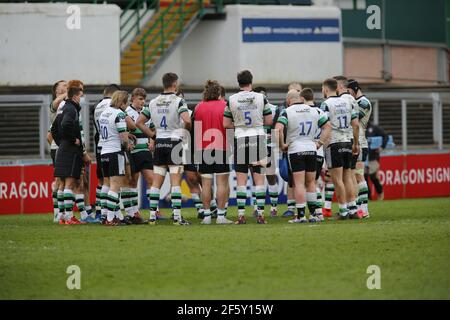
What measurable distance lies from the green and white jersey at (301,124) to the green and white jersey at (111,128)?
2.57m

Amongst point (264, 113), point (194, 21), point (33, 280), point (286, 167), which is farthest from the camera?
point (194, 21)

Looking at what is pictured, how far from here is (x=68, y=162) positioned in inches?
795

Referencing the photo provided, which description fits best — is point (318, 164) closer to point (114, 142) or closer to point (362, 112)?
point (362, 112)

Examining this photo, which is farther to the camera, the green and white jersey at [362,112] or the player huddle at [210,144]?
the green and white jersey at [362,112]

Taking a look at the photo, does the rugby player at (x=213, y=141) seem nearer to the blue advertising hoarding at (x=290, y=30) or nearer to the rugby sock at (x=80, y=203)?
the rugby sock at (x=80, y=203)

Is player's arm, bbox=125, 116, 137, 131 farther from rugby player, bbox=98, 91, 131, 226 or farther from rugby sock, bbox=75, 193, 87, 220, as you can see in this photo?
rugby sock, bbox=75, 193, 87, 220

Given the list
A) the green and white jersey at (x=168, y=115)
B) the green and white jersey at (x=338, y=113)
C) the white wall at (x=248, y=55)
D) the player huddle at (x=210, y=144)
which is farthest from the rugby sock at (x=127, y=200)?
the white wall at (x=248, y=55)

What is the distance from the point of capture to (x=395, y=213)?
891 inches

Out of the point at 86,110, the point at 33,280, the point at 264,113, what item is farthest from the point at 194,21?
the point at 33,280

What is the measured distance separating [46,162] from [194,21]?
11.6 m

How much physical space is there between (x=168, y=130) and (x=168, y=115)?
0.82 feet

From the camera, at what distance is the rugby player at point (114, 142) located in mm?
19688
